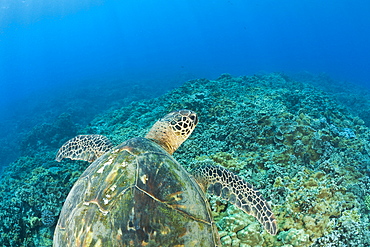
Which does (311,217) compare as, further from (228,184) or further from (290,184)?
(228,184)

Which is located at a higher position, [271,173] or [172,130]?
A: [172,130]

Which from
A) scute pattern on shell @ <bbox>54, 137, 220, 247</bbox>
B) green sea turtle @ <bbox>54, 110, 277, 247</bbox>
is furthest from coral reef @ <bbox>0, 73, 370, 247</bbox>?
scute pattern on shell @ <bbox>54, 137, 220, 247</bbox>

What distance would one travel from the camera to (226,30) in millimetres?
102250

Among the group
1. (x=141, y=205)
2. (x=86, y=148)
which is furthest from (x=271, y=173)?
(x=86, y=148)

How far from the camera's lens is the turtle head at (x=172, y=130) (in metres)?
2.57

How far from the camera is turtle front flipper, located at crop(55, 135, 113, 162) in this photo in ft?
9.09

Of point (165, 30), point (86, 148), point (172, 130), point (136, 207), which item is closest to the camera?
point (136, 207)

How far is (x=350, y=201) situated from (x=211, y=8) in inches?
5751

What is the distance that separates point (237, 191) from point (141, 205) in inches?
43.8

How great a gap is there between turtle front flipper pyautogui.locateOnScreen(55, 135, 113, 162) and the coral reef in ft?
1.77

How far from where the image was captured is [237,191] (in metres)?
2.02

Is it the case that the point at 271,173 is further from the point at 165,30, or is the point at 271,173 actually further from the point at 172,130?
the point at 165,30

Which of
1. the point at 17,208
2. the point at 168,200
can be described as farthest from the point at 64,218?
the point at 17,208

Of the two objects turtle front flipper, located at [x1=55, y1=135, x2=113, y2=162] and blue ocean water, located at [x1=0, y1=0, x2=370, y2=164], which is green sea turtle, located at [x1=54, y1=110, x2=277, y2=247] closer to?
turtle front flipper, located at [x1=55, y1=135, x2=113, y2=162]
